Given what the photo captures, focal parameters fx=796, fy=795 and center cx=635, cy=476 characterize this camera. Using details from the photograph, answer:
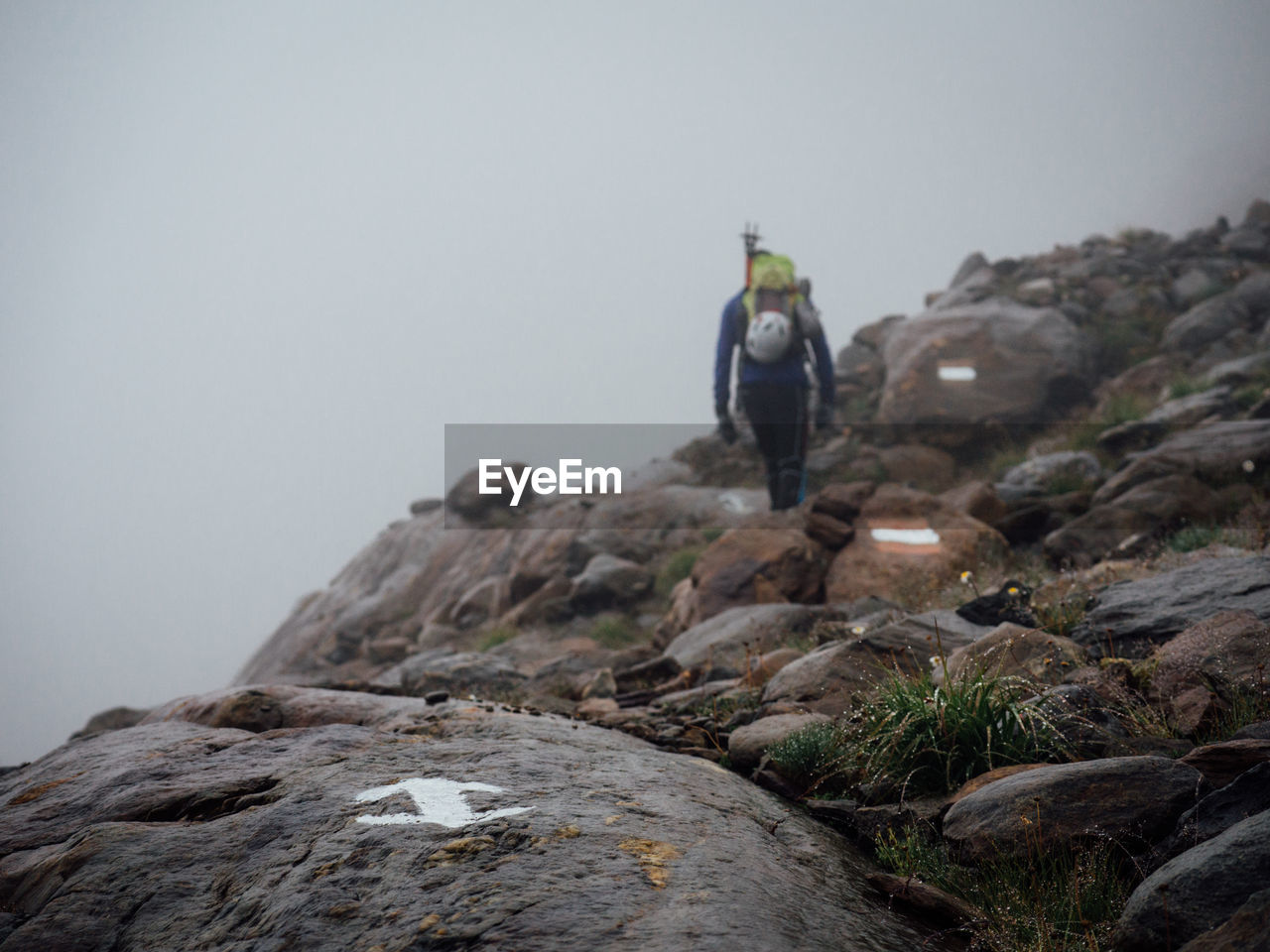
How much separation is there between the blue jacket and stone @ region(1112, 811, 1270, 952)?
10189 millimetres

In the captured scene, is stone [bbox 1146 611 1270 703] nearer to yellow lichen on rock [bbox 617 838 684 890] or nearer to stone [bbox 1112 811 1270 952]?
stone [bbox 1112 811 1270 952]

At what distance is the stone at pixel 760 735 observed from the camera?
14.9ft

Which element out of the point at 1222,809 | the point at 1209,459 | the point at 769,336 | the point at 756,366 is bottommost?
the point at 1222,809

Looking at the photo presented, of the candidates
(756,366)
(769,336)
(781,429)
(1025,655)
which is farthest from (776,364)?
(1025,655)

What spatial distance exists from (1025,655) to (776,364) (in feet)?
25.8

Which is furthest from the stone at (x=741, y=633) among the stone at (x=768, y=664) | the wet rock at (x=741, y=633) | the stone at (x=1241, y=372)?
the stone at (x=1241, y=372)

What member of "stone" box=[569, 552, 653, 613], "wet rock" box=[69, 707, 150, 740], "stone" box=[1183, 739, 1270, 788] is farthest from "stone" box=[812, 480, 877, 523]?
"wet rock" box=[69, 707, 150, 740]

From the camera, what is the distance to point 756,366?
488 inches

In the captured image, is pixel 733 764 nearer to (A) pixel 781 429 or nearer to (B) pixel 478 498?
(A) pixel 781 429

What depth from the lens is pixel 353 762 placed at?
3697 millimetres

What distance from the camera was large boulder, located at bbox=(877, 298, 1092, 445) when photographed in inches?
674

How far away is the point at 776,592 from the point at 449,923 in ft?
26.0

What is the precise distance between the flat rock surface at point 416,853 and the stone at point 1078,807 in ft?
1.78

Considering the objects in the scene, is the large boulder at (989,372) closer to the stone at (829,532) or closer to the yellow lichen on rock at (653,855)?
the stone at (829,532)
